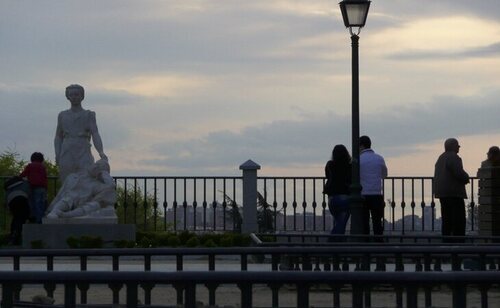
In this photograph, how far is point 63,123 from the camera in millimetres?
32094

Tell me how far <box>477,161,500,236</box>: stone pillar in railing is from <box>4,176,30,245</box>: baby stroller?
10334 mm

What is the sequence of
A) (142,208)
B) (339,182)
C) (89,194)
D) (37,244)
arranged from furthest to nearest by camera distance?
(142,208) < (89,194) < (37,244) < (339,182)

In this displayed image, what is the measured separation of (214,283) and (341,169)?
729 inches

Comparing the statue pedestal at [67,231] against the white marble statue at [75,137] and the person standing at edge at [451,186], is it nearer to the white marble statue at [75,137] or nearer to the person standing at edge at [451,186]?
the white marble statue at [75,137]

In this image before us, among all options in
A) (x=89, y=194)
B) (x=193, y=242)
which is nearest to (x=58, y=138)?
(x=89, y=194)

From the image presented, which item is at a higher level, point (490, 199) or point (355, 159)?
point (355, 159)

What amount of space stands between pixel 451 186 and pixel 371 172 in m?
1.33

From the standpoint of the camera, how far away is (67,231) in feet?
102

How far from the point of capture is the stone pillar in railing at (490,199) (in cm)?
2650

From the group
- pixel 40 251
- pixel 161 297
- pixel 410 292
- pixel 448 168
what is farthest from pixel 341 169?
pixel 410 292

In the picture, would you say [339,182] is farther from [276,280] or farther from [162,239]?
[276,280]

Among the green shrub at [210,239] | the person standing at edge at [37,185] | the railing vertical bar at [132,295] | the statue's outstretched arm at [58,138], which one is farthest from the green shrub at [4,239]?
the railing vertical bar at [132,295]

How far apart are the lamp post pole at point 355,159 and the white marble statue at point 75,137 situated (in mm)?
7615

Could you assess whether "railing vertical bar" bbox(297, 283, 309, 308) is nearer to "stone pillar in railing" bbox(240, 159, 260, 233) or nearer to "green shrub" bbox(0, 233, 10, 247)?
"green shrub" bbox(0, 233, 10, 247)
